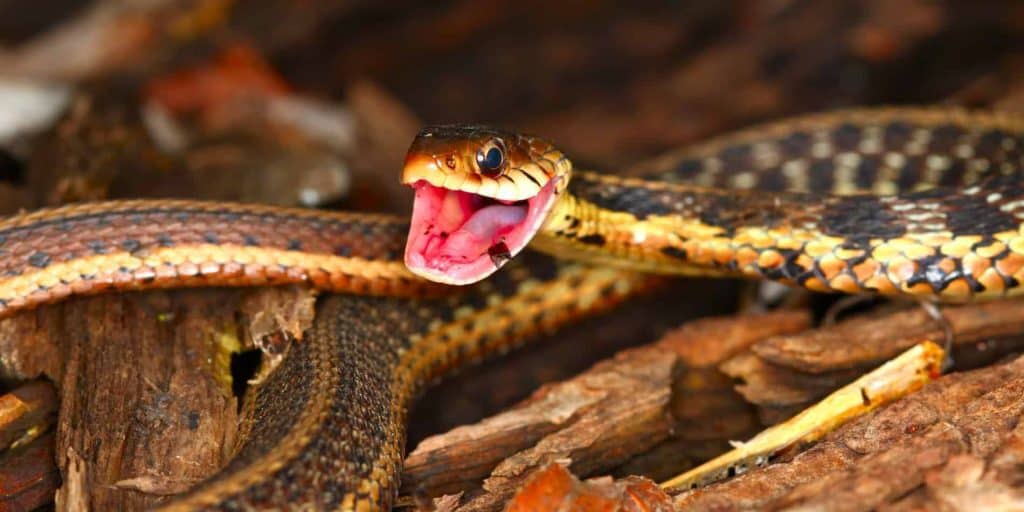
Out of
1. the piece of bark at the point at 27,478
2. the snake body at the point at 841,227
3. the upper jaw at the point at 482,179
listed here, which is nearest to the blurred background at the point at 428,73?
the snake body at the point at 841,227

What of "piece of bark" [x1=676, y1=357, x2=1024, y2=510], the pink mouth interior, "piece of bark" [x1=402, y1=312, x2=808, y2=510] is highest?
→ the pink mouth interior

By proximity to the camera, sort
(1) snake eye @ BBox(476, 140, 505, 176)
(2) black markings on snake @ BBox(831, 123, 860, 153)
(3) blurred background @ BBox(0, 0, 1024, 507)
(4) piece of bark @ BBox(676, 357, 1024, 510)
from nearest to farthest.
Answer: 1. (4) piece of bark @ BBox(676, 357, 1024, 510)
2. (1) snake eye @ BBox(476, 140, 505, 176)
3. (2) black markings on snake @ BBox(831, 123, 860, 153)
4. (3) blurred background @ BBox(0, 0, 1024, 507)

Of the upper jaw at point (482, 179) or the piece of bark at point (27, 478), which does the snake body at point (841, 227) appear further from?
the piece of bark at point (27, 478)

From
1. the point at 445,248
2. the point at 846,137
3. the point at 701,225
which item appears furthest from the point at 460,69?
the point at 445,248

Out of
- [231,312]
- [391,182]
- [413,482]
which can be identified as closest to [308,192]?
[391,182]


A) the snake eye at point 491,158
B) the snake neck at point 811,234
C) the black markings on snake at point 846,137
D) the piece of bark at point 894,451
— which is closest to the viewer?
the piece of bark at point 894,451

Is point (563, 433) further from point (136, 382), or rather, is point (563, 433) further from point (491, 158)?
point (136, 382)

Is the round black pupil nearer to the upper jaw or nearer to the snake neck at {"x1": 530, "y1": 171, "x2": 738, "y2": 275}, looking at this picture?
the upper jaw

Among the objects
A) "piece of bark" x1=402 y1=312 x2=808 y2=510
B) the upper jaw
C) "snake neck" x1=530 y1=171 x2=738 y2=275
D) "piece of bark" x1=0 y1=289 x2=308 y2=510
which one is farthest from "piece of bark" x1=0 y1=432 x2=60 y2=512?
"snake neck" x1=530 y1=171 x2=738 y2=275
